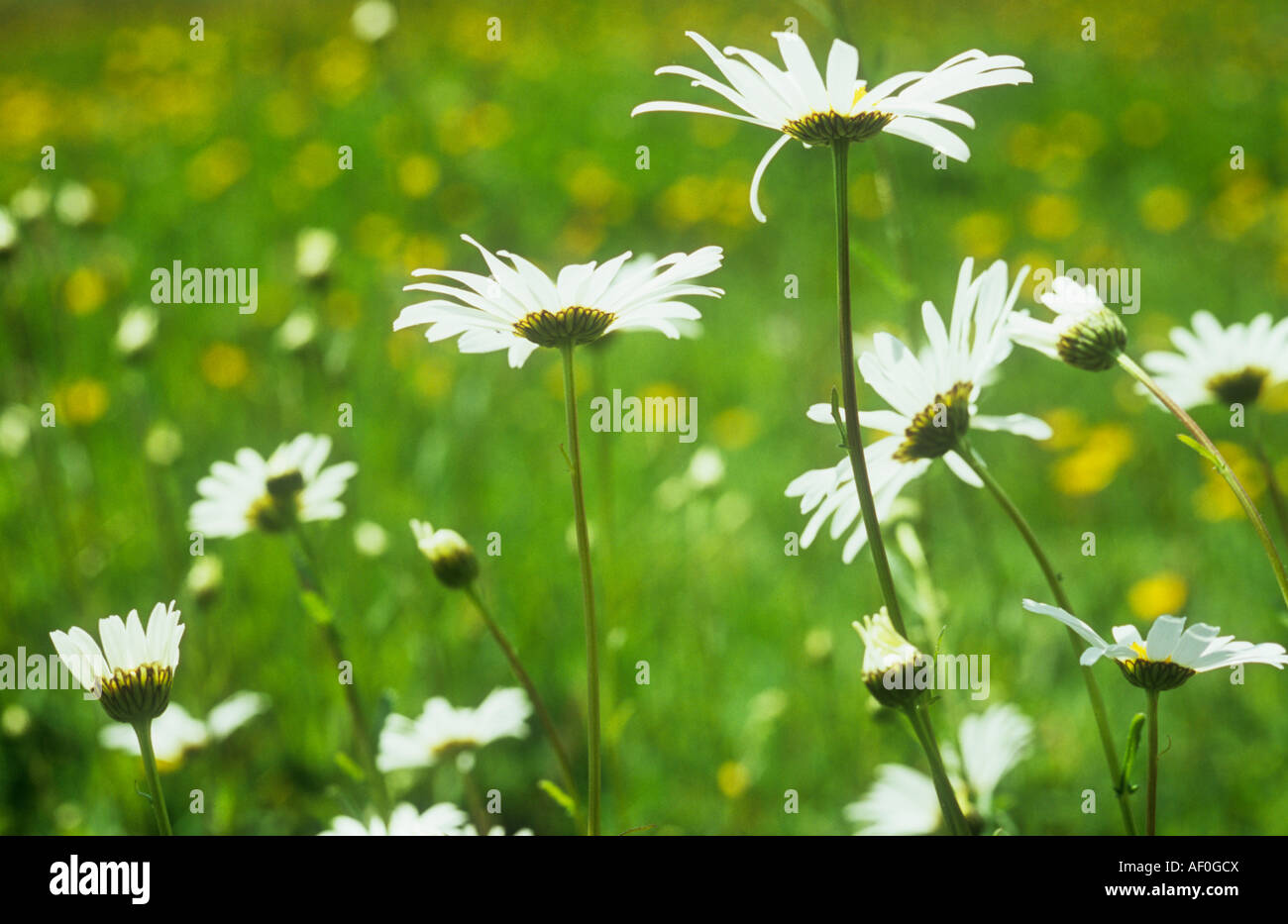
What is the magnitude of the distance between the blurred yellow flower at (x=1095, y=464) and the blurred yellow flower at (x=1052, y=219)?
2.16 feet

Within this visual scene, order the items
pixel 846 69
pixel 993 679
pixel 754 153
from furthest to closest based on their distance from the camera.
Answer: pixel 754 153 < pixel 993 679 < pixel 846 69

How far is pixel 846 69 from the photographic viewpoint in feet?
1.57

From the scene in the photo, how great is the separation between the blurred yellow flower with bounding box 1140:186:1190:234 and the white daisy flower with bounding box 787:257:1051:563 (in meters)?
1.76

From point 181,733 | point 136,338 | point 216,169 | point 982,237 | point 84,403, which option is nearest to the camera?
point 181,733

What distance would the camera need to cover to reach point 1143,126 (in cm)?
240

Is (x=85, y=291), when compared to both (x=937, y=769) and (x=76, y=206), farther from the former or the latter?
(x=937, y=769)

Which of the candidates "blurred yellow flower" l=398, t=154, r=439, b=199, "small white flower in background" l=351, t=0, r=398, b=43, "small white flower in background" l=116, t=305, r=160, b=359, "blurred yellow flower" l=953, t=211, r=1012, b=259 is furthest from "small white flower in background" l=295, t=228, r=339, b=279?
"blurred yellow flower" l=953, t=211, r=1012, b=259

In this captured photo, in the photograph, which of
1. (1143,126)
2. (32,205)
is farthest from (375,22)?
(1143,126)

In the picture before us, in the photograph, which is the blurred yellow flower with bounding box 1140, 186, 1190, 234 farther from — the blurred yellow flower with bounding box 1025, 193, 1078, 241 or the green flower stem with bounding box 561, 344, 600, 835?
the green flower stem with bounding box 561, 344, 600, 835

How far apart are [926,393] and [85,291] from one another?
1695 millimetres
